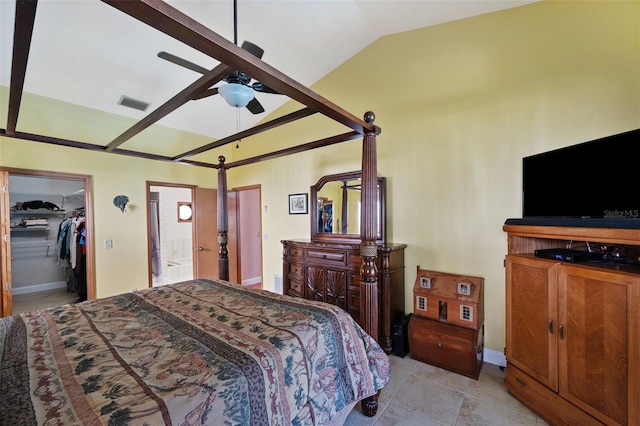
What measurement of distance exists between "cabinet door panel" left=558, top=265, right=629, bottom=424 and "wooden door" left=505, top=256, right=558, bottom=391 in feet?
0.20

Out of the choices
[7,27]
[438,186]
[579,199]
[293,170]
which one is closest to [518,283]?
[579,199]

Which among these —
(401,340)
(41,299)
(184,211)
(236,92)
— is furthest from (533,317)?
(41,299)

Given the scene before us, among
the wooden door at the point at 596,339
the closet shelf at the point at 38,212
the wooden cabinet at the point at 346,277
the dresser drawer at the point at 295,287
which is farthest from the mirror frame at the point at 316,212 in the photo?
the closet shelf at the point at 38,212

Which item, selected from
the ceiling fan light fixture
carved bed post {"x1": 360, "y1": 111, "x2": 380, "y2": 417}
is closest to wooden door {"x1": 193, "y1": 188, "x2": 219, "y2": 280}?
the ceiling fan light fixture

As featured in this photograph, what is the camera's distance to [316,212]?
3.70 meters

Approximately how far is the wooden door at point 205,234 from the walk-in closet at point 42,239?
1.95 metres

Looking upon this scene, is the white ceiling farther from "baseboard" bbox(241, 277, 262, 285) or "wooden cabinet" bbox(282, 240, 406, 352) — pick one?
"baseboard" bbox(241, 277, 262, 285)

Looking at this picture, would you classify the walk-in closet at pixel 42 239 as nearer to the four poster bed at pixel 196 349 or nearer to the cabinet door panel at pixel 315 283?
the four poster bed at pixel 196 349

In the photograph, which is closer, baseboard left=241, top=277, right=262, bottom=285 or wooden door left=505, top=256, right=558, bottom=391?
wooden door left=505, top=256, right=558, bottom=391

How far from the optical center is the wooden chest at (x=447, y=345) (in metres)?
2.29

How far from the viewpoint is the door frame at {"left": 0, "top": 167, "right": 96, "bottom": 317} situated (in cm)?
279

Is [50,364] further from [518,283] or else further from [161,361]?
[518,283]

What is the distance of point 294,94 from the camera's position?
1328 millimetres

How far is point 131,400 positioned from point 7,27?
313 cm
